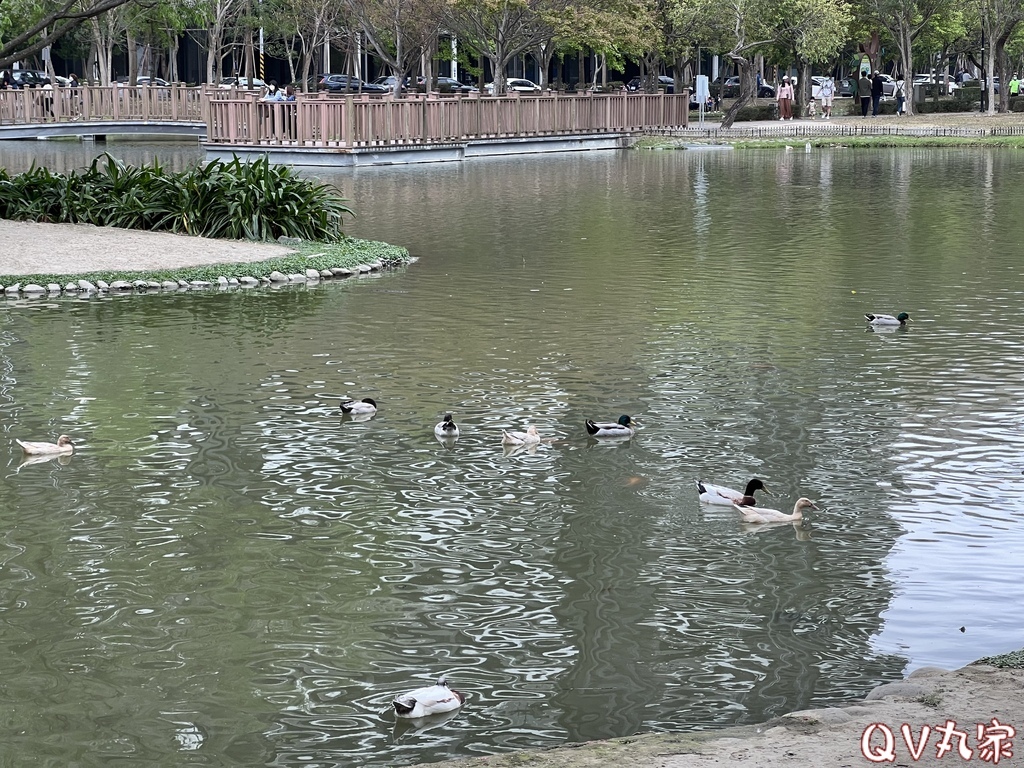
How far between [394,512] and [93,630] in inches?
91.0

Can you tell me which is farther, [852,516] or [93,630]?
[852,516]

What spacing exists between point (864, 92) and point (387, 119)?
34.2m

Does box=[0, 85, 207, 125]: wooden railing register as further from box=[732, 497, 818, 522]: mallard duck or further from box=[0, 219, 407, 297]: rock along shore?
box=[732, 497, 818, 522]: mallard duck

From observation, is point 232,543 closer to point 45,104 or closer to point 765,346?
point 765,346

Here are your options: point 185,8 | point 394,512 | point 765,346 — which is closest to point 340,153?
point 185,8

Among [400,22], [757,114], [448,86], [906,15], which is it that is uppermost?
[906,15]

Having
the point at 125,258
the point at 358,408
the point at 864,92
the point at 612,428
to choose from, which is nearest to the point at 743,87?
the point at 864,92

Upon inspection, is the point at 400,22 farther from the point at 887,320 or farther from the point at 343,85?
the point at 887,320

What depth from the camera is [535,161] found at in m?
40.0

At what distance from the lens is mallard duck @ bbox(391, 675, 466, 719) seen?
19.7ft

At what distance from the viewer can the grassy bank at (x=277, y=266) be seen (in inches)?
672

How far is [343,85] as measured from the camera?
6756 centimetres

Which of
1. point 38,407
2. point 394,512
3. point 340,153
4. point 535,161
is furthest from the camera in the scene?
point 535,161

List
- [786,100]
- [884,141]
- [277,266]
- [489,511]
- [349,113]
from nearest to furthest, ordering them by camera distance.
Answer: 1. [489,511]
2. [277,266]
3. [349,113]
4. [884,141]
5. [786,100]
